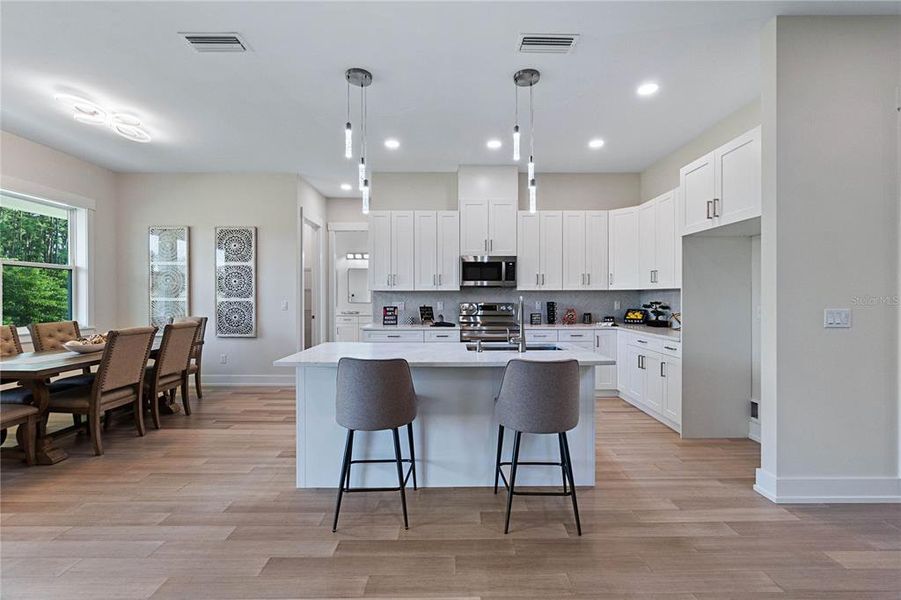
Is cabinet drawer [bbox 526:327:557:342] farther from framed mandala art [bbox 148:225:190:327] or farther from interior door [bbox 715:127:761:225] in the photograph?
framed mandala art [bbox 148:225:190:327]

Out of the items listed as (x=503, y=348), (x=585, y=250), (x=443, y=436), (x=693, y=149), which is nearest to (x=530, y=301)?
(x=585, y=250)

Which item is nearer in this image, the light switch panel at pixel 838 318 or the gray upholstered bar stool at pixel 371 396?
the gray upholstered bar stool at pixel 371 396

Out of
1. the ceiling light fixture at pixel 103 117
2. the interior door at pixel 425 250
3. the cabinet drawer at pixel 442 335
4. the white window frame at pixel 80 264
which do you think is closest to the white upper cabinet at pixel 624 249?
the cabinet drawer at pixel 442 335

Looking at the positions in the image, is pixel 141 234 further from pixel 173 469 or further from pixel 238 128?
pixel 173 469

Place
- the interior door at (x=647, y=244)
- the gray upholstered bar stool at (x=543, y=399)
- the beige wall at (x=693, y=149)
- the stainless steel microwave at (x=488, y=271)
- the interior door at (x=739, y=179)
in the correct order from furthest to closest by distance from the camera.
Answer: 1. the stainless steel microwave at (x=488, y=271)
2. the interior door at (x=647, y=244)
3. the beige wall at (x=693, y=149)
4. the interior door at (x=739, y=179)
5. the gray upholstered bar stool at (x=543, y=399)

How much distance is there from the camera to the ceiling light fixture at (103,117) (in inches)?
140

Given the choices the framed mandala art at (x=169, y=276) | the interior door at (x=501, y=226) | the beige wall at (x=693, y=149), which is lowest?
the framed mandala art at (x=169, y=276)

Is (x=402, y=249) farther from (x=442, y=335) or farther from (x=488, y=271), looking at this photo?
(x=442, y=335)

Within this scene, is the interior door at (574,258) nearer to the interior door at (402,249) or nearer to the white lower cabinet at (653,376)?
the white lower cabinet at (653,376)

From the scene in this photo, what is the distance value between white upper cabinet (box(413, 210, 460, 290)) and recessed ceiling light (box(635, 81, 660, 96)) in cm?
253

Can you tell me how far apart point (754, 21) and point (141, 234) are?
6.84 metres

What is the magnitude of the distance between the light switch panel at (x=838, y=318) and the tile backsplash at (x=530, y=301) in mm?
3203

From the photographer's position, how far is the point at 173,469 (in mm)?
3088

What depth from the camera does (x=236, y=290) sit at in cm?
581
